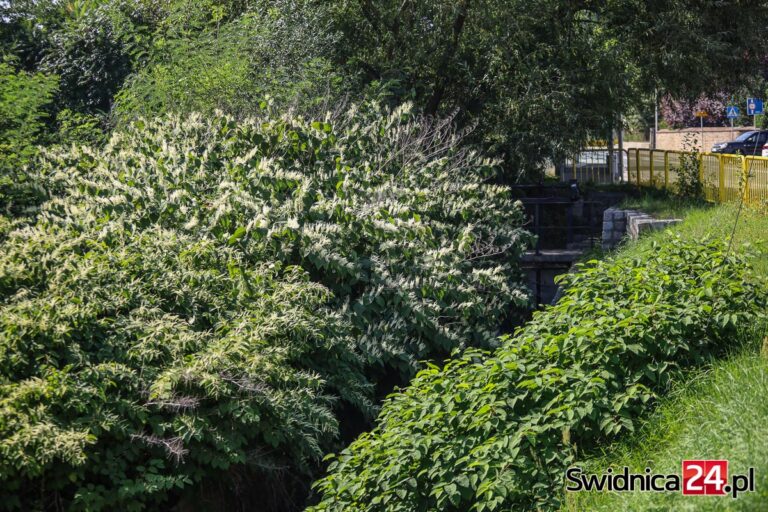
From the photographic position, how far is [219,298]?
874 centimetres

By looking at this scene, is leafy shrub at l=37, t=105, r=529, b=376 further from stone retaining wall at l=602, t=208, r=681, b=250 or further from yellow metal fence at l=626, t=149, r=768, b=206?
yellow metal fence at l=626, t=149, r=768, b=206

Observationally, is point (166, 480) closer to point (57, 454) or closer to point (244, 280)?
point (57, 454)

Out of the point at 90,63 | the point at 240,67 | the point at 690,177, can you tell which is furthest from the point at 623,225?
the point at 90,63

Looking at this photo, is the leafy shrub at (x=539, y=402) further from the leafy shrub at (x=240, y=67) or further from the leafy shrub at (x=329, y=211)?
the leafy shrub at (x=240, y=67)

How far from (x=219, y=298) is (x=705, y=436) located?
4.94 m

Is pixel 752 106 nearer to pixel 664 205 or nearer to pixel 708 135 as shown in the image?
pixel 664 205

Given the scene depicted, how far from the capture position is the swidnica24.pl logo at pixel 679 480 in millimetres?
4266

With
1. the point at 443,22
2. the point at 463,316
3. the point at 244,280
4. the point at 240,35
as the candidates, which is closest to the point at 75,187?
the point at 244,280

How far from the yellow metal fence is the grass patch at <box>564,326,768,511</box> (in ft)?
8.62

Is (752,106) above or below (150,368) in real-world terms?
above

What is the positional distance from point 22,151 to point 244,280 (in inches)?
183

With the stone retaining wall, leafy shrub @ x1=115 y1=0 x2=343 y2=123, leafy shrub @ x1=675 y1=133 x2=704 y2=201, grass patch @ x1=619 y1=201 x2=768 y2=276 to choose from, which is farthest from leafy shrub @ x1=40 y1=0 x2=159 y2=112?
grass patch @ x1=619 y1=201 x2=768 y2=276

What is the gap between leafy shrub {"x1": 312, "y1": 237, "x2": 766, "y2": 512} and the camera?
5707 mm

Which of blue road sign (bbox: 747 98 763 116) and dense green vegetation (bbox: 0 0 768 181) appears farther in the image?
blue road sign (bbox: 747 98 763 116)
